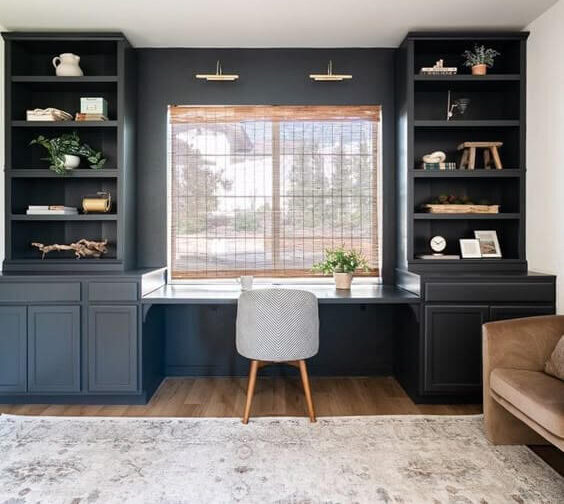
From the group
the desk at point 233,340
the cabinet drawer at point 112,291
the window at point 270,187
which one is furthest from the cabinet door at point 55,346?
the window at point 270,187

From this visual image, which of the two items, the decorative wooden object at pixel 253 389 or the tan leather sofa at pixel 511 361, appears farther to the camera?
the decorative wooden object at pixel 253 389

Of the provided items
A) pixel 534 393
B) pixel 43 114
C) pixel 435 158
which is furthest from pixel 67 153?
pixel 534 393

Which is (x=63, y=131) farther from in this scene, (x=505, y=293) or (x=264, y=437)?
(x=505, y=293)

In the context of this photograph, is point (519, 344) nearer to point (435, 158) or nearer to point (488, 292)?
point (488, 292)

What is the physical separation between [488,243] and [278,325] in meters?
1.76

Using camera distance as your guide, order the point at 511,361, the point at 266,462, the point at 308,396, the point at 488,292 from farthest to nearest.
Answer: the point at 488,292, the point at 308,396, the point at 511,361, the point at 266,462

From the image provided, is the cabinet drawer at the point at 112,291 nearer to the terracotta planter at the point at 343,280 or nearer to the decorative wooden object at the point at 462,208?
the terracotta planter at the point at 343,280

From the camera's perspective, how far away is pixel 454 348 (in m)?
3.01

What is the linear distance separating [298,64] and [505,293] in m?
2.25

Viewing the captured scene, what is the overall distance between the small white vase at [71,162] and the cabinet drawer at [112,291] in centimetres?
90

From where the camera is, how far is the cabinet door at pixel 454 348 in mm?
2986

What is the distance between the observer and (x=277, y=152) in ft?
12.1

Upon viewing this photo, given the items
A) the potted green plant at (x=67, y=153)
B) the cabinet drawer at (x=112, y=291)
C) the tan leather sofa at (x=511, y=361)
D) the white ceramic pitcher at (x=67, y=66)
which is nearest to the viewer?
the tan leather sofa at (x=511, y=361)

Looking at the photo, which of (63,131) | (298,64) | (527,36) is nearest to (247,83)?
(298,64)
